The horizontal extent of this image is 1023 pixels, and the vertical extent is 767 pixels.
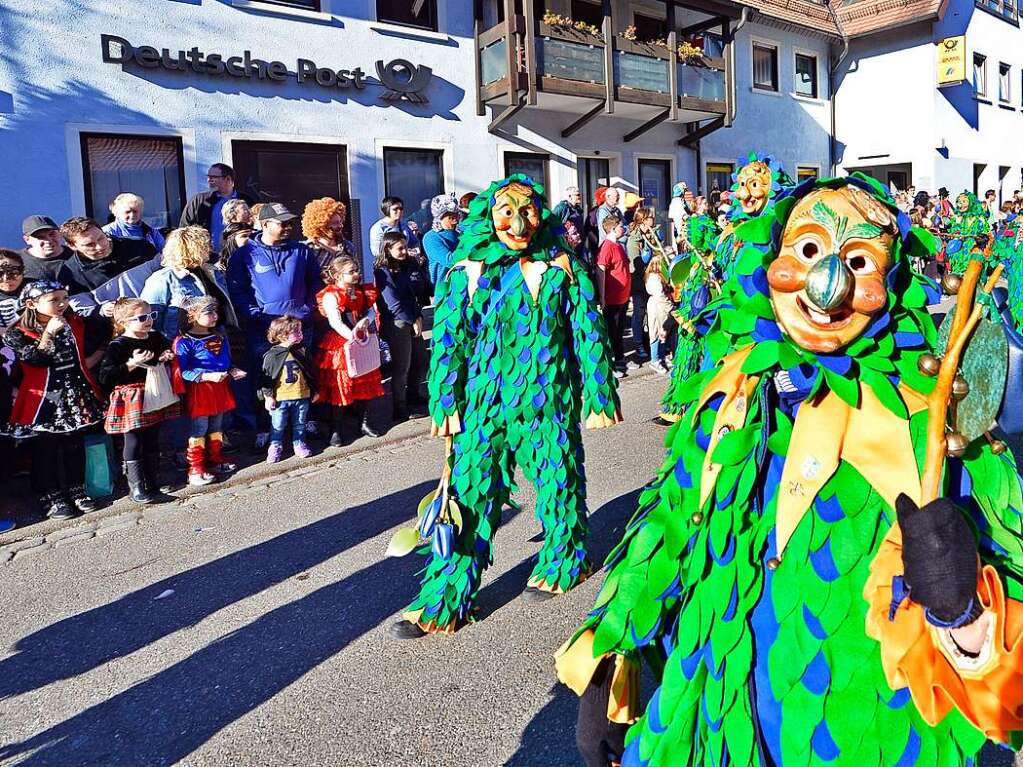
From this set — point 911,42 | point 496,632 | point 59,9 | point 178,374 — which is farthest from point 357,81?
point 911,42

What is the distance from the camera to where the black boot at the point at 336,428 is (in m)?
6.56

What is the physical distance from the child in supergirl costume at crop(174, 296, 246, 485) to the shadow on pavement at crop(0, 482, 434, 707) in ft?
4.58

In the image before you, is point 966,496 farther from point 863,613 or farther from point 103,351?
point 103,351

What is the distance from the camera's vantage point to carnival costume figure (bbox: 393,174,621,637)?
329 cm

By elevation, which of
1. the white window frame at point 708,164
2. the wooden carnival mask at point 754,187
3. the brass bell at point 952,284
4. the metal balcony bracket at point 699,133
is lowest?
the brass bell at point 952,284

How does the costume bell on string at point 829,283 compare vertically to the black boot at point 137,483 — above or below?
above

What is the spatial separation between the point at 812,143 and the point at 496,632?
20.2 m

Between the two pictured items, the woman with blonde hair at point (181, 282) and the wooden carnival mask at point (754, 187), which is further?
the woman with blonde hair at point (181, 282)

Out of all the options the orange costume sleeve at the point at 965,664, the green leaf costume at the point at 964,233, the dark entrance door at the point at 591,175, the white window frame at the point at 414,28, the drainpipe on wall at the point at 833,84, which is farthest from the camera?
the drainpipe on wall at the point at 833,84

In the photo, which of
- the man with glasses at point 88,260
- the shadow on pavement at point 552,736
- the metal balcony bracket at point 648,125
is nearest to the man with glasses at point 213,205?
the man with glasses at point 88,260

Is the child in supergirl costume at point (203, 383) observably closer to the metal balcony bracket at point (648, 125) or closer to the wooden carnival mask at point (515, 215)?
the wooden carnival mask at point (515, 215)

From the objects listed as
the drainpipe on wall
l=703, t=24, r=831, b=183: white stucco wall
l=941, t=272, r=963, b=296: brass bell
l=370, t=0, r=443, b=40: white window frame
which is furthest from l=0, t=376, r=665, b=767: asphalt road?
the drainpipe on wall

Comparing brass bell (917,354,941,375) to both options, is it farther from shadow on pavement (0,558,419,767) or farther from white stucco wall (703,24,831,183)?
white stucco wall (703,24,831,183)

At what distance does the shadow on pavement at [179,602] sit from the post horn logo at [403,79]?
8717 millimetres
